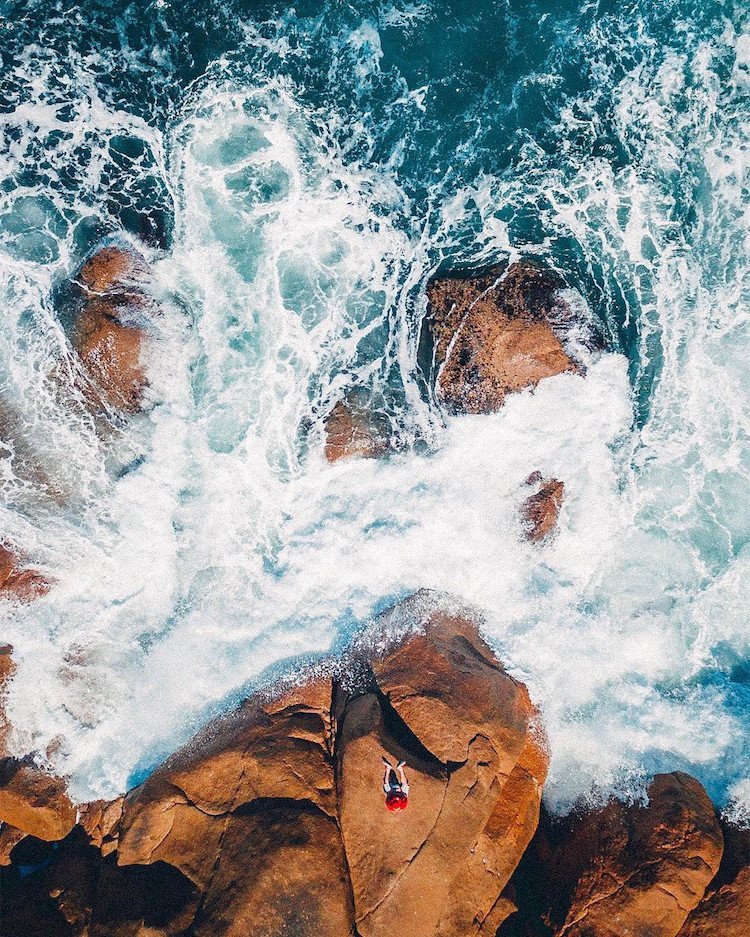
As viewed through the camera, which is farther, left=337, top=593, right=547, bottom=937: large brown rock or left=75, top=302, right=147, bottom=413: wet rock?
left=75, top=302, right=147, bottom=413: wet rock

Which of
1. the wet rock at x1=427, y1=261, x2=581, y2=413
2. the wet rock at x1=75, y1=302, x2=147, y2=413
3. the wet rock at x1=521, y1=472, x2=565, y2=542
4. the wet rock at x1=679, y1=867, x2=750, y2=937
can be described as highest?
the wet rock at x1=75, y1=302, x2=147, y2=413

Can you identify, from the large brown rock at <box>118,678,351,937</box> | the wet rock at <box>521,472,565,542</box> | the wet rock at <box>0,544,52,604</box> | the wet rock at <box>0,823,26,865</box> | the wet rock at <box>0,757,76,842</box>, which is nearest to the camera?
the large brown rock at <box>118,678,351,937</box>

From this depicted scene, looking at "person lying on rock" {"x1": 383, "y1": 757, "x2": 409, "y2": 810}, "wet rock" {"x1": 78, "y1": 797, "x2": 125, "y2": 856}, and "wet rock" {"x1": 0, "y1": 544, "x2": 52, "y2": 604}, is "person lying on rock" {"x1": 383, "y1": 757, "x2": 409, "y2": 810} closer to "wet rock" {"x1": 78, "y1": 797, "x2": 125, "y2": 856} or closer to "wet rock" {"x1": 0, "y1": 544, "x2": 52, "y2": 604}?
"wet rock" {"x1": 78, "y1": 797, "x2": 125, "y2": 856}

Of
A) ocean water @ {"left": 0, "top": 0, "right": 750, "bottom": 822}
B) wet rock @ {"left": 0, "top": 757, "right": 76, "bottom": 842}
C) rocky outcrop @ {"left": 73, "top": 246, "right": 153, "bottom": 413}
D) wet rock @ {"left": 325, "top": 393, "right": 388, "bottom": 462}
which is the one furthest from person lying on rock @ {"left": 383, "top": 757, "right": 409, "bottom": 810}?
rocky outcrop @ {"left": 73, "top": 246, "right": 153, "bottom": 413}

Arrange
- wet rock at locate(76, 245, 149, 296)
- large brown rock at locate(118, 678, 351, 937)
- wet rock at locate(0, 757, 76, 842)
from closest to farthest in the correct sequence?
large brown rock at locate(118, 678, 351, 937) < wet rock at locate(0, 757, 76, 842) < wet rock at locate(76, 245, 149, 296)

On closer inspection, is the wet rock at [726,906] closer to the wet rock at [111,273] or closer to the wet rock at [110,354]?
the wet rock at [110,354]

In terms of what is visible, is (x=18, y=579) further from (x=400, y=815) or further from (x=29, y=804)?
(x=400, y=815)

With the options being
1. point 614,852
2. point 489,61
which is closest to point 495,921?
point 614,852
